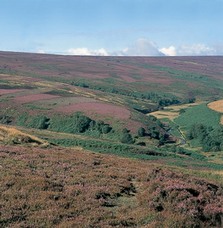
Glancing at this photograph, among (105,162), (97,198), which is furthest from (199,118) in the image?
(97,198)

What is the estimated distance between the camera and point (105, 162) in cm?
2330

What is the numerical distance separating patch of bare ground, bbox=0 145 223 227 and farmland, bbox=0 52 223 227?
37 millimetres

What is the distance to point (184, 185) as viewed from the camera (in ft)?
53.5

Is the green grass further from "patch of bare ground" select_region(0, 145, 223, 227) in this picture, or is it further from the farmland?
"patch of bare ground" select_region(0, 145, 223, 227)

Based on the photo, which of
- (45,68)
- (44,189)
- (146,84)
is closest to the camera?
(44,189)

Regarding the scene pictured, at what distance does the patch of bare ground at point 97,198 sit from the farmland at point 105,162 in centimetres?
4

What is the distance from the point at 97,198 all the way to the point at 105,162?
8344mm

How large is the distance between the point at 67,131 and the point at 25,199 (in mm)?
55235

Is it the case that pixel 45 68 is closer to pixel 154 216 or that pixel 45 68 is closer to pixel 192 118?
pixel 192 118

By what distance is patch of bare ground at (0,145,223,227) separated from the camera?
41.0ft

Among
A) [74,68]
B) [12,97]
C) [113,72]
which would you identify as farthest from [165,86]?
[12,97]

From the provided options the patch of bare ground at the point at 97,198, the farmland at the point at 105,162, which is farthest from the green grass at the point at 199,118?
the patch of bare ground at the point at 97,198

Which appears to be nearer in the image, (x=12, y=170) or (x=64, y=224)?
(x=64, y=224)

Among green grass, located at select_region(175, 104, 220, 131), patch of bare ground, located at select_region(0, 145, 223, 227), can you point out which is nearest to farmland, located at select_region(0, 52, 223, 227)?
patch of bare ground, located at select_region(0, 145, 223, 227)
